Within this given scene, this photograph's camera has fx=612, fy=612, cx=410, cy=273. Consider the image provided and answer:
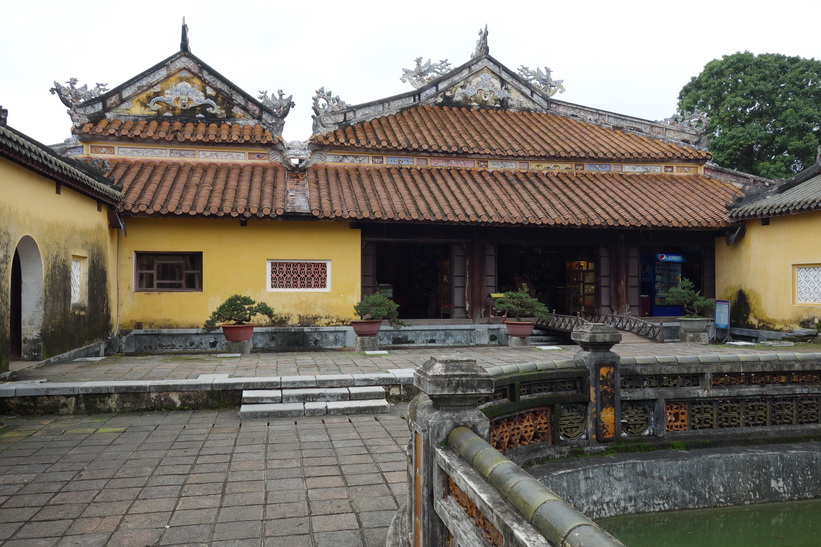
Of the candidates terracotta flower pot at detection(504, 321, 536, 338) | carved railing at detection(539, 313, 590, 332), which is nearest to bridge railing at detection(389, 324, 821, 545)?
carved railing at detection(539, 313, 590, 332)

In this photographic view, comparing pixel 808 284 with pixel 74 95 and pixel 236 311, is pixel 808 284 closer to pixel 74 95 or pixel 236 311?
pixel 236 311

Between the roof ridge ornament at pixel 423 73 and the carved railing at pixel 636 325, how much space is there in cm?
862

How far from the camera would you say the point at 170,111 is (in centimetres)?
1559

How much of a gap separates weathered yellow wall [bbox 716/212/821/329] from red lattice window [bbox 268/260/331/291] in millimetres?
10637

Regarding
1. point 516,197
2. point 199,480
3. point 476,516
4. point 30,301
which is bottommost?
point 199,480

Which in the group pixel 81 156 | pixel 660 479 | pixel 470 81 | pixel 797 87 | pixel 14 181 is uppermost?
pixel 797 87

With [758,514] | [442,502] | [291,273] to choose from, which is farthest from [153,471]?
[291,273]

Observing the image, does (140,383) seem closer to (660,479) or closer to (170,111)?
(660,479)

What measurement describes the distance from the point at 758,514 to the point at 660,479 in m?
1.05

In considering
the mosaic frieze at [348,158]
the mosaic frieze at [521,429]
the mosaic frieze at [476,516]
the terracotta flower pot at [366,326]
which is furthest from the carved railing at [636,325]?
the mosaic frieze at [476,516]

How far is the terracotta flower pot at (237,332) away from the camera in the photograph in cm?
1245

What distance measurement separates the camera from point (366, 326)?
13.2m

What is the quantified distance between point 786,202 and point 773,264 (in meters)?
1.68

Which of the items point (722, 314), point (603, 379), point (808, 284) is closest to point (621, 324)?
point (722, 314)
